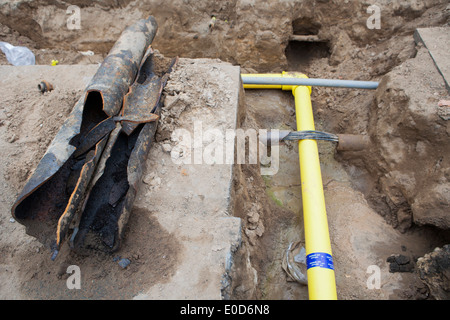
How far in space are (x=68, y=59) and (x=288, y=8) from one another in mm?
3495

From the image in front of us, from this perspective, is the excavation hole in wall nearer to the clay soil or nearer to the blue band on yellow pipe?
the clay soil

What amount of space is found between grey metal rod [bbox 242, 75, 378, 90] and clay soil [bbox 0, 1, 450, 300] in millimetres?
195

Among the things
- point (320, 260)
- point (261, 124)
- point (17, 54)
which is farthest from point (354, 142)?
point (17, 54)

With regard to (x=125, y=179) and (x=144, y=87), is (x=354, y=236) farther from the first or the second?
(x=144, y=87)

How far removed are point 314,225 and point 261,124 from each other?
155 cm

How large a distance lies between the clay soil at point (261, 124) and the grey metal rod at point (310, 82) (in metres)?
0.20

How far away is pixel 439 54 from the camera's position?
307cm

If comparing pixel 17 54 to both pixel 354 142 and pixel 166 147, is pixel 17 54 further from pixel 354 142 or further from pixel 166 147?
pixel 354 142

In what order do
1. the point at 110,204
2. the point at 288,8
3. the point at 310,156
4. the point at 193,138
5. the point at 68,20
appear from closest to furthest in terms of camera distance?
1. the point at 110,204
2. the point at 193,138
3. the point at 310,156
4. the point at 288,8
5. the point at 68,20

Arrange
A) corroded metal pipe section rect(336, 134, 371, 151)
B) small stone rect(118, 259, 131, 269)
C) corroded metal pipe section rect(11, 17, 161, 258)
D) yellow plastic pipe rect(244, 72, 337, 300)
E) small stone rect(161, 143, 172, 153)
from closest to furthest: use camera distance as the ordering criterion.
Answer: corroded metal pipe section rect(11, 17, 161, 258) → small stone rect(118, 259, 131, 269) → yellow plastic pipe rect(244, 72, 337, 300) → small stone rect(161, 143, 172, 153) → corroded metal pipe section rect(336, 134, 371, 151)

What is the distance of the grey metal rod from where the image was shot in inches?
135

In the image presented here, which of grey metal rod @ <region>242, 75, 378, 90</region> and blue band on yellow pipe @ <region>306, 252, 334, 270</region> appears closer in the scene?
blue band on yellow pipe @ <region>306, 252, 334, 270</region>

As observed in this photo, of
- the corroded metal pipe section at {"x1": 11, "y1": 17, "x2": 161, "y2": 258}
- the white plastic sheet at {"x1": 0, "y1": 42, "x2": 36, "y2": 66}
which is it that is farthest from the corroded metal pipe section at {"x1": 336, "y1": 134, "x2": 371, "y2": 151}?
the white plastic sheet at {"x1": 0, "y1": 42, "x2": 36, "y2": 66}

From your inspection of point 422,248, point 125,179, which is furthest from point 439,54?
point 125,179
